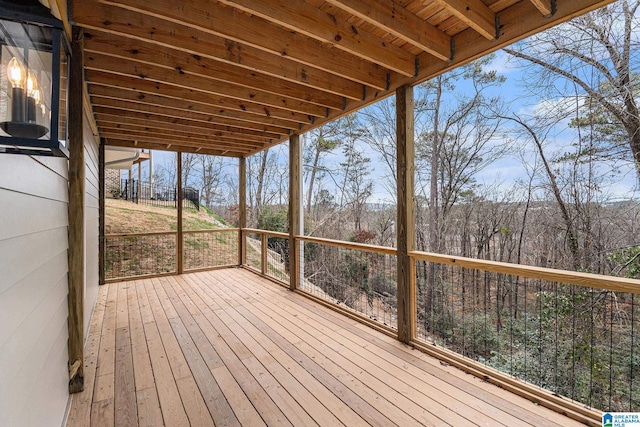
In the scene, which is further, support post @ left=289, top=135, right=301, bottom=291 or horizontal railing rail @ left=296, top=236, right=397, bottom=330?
support post @ left=289, top=135, right=301, bottom=291

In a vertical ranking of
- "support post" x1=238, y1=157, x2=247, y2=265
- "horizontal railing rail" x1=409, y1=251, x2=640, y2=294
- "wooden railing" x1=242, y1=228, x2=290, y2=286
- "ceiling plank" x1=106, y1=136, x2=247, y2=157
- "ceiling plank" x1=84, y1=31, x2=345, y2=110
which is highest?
"ceiling plank" x1=84, y1=31, x2=345, y2=110

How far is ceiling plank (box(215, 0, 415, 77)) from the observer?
1.81 meters

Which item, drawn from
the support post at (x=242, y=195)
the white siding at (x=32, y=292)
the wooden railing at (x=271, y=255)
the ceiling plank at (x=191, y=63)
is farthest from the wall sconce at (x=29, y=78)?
the support post at (x=242, y=195)

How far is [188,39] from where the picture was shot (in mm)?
2207

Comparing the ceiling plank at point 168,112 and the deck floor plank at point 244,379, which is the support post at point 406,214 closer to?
the deck floor plank at point 244,379

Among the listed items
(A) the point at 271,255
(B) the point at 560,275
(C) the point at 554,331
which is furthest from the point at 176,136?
(C) the point at 554,331

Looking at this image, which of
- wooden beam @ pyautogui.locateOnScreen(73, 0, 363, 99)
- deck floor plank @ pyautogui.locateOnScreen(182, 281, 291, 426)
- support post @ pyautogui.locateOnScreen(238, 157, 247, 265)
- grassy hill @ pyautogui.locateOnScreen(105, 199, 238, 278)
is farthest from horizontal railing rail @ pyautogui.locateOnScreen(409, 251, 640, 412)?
grassy hill @ pyautogui.locateOnScreen(105, 199, 238, 278)

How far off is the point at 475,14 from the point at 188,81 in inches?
101

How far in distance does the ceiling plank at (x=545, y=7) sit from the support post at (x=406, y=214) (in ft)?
3.77

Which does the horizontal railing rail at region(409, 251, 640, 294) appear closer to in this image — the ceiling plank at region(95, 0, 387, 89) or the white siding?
the ceiling plank at region(95, 0, 387, 89)

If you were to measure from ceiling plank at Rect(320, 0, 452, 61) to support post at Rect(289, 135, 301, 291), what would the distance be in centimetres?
270

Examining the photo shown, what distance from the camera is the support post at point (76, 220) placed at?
6.77ft

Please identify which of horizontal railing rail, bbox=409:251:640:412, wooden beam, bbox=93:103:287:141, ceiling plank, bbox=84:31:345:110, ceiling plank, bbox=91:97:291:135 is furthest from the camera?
wooden beam, bbox=93:103:287:141

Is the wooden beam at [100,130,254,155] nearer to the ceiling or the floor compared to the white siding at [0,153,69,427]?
nearer to the ceiling
